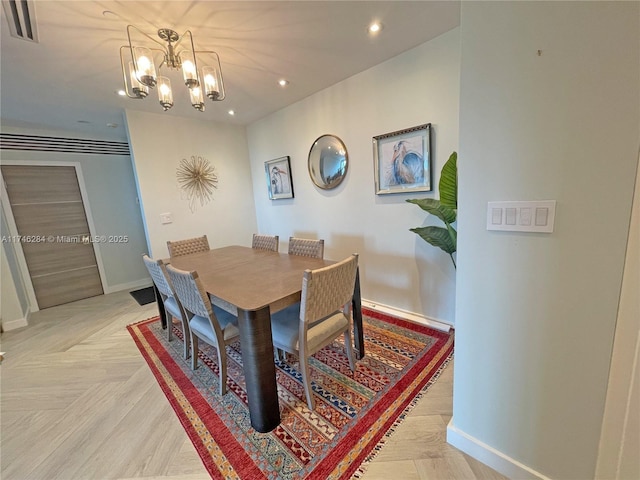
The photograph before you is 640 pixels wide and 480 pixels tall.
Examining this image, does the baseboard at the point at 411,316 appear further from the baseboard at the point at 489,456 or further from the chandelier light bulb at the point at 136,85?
the chandelier light bulb at the point at 136,85

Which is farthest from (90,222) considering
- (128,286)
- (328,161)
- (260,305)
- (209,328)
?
(260,305)

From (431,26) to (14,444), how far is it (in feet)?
12.4

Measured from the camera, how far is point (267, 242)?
2904 mm

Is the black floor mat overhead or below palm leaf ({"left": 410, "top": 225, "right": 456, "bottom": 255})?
below

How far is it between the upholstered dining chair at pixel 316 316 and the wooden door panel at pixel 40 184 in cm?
410

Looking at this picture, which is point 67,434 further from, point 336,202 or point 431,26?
point 431,26

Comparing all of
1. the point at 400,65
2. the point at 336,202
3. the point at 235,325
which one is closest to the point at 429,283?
the point at 336,202

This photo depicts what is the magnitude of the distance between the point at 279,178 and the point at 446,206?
7.93 ft

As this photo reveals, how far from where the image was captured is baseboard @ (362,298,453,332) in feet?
7.80

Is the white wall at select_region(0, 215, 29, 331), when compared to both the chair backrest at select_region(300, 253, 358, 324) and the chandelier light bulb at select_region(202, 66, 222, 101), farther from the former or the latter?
the chair backrest at select_region(300, 253, 358, 324)

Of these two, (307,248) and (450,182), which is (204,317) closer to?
(307,248)

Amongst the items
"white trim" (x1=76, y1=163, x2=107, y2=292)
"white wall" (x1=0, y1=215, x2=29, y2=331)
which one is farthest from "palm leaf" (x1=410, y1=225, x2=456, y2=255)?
"white trim" (x1=76, y1=163, x2=107, y2=292)

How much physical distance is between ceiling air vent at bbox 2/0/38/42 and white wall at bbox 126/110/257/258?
1899mm

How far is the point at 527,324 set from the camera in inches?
40.3
